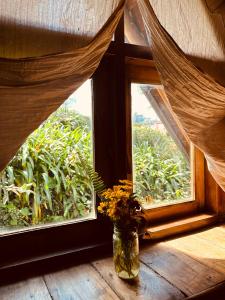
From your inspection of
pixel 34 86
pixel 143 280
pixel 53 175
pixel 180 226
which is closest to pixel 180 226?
pixel 180 226

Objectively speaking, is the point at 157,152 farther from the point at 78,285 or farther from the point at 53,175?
the point at 78,285

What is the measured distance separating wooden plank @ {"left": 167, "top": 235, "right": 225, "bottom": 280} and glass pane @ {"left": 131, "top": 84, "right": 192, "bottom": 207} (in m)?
0.24

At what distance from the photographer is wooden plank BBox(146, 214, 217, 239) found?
4.41ft

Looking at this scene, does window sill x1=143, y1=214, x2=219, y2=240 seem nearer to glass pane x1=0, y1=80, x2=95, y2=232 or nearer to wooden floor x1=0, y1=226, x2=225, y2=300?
wooden floor x1=0, y1=226, x2=225, y2=300

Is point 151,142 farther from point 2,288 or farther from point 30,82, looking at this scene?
point 2,288

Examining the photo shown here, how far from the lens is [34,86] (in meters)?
0.78

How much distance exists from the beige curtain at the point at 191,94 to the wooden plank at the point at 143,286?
0.61 metres

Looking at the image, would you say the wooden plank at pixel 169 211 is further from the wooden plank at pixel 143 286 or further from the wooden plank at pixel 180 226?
the wooden plank at pixel 143 286

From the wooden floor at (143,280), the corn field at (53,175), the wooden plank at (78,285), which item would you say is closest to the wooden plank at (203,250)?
the wooden floor at (143,280)

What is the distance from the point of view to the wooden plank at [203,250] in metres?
1.12

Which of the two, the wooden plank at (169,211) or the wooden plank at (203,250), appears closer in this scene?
the wooden plank at (203,250)

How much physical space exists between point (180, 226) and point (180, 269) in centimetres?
37

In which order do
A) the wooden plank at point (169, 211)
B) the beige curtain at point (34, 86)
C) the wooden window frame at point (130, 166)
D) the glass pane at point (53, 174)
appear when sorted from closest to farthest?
the beige curtain at point (34, 86) → the glass pane at point (53, 174) → the wooden window frame at point (130, 166) → the wooden plank at point (169, 211)

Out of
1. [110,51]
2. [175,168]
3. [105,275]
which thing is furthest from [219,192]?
[110,51]
